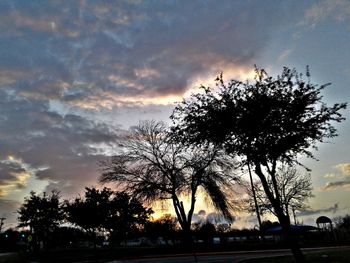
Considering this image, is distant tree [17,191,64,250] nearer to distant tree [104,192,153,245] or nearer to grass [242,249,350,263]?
distant tree [104,192,153,245]

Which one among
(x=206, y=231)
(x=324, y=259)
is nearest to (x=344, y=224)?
(x=206, y=231)

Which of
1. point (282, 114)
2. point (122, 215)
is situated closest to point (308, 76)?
point (282, 114)

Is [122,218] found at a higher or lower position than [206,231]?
higher

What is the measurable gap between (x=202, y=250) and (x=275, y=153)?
23.8 meters

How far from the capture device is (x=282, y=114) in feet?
58.5

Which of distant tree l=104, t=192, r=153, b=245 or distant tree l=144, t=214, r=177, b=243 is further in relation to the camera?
distant tree l=144, t=214, r=177, b=243

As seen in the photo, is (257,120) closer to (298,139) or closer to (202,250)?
(298,139)

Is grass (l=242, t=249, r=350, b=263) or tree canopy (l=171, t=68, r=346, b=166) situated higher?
tree canopy (l=171, t=68, r=346, b=166)

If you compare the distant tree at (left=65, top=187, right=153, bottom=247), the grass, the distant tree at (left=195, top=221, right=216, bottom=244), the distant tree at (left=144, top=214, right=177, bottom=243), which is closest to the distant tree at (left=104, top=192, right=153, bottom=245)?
the distant tree at (left=65, top=187, right=153, bottom=247)

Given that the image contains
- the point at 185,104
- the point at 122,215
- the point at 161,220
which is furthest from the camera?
the point at 161,220

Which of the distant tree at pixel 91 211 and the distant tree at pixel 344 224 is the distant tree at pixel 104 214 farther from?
the distant tree at pixel 344 224

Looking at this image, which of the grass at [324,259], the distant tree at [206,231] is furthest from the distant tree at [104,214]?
the grass at [324,259]

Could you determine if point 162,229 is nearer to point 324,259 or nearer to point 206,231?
point 206,231

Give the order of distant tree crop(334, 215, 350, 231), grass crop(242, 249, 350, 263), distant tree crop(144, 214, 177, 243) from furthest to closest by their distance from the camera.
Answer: distant tree crop(144, 214, 177, 243)
distant tree crop(334, 215, 350, 231)
grass crop(242, 249, 350, 263)
